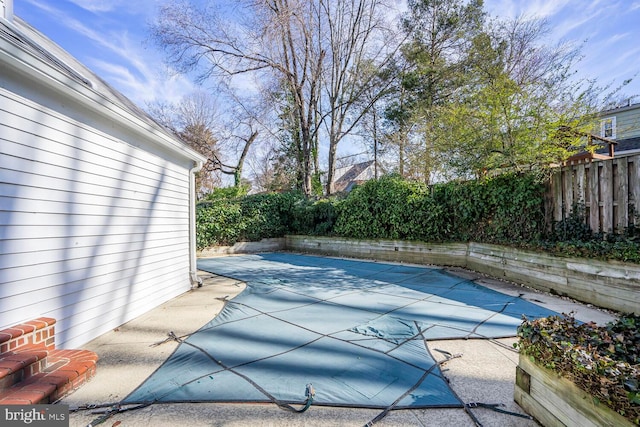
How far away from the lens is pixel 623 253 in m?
3.42

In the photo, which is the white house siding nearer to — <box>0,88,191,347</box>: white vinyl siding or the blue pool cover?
the blue pool cover

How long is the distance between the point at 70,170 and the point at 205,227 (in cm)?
666

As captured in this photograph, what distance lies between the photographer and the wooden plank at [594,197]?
3898mm

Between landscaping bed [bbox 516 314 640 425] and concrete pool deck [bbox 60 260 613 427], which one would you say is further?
concrete pool deck [bbox 60 260 613 427]

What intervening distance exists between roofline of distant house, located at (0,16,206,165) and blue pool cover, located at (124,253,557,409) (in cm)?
253

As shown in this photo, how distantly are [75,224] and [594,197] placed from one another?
6354 mm

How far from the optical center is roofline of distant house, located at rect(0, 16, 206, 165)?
6.68 feet

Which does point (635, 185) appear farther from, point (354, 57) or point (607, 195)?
point (354, 57)

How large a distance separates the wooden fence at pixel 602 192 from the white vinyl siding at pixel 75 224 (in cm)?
620

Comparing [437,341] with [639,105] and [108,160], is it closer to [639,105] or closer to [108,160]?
[108,160]

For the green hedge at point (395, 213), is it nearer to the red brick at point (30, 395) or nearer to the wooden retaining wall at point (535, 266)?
the wooden retaining wall at point (535, 266)

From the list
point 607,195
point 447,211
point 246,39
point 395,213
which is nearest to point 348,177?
point 246,39

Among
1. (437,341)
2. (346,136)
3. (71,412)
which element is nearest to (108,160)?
(71,412)

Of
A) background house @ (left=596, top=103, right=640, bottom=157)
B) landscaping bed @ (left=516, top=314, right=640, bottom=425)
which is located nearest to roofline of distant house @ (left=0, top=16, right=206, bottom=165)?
landscaping bed @ (left=516, top=314, right=640, bottom=425)
